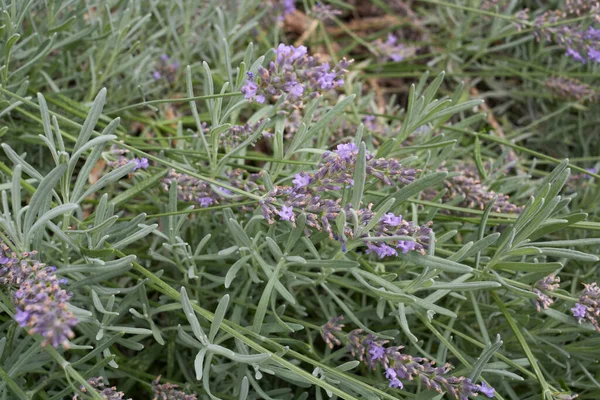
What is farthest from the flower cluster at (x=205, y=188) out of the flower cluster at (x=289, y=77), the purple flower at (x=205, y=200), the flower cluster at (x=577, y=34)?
the flower cluster at (x=577, y=34)

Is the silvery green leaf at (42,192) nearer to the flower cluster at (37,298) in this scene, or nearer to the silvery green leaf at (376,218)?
the flower cluster at (37,298)

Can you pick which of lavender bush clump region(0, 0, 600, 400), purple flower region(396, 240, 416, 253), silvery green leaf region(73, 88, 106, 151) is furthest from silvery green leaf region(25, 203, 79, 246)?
purple flower region(396, 240, 416, 253)

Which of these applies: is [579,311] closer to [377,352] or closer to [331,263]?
[377,352]

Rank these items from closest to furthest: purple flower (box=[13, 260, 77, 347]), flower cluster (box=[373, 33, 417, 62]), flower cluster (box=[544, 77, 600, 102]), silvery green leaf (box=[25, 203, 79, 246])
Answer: purple flower (box=[13, 260, 77, 347]) < silvery green leaf (box=[25, 203, 79, 246]) < flower cluster (box=[544, 77, 600, 102]) < flower cluster (box=[373, 33, 417, 62])

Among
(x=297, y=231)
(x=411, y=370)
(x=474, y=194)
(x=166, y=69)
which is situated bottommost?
(x=411, y=370)

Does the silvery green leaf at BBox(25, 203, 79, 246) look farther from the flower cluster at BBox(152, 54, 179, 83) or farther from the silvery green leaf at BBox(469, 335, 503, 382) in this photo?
the flower cluster at BBox(152, 54, 179, 83)

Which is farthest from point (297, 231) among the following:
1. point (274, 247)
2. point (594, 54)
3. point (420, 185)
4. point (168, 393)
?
point (594, 54)
